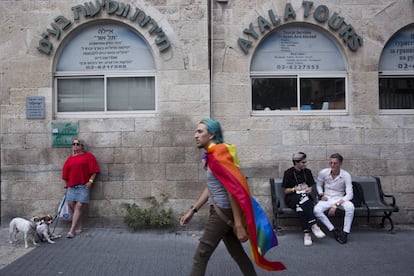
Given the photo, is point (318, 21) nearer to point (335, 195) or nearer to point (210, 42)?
point (210, 42)

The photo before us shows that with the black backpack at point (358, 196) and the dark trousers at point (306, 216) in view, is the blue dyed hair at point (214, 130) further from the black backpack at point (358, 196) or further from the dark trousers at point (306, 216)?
the black backpack at point (358, 196)

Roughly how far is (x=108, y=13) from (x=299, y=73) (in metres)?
3.60

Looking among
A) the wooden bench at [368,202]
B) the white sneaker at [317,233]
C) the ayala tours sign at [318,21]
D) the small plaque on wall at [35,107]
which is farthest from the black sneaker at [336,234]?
the small plaque on wall at [35,107]

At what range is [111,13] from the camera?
812 centimetres

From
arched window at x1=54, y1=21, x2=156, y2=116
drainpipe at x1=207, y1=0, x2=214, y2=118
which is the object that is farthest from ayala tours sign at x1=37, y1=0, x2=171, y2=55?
drainpipe at x1=207, y1=0, x2=214, y2=118

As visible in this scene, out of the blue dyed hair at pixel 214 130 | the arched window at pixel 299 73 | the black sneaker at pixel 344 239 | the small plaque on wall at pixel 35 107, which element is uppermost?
the arched window at pixel 299 73

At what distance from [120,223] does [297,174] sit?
125 inches

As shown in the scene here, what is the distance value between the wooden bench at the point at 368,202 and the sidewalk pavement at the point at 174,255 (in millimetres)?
304

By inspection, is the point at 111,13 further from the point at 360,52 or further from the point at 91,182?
the point at 360,52

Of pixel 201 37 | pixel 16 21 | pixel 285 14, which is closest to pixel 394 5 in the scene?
pixel 285 14

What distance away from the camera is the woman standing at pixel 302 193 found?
7.09 m

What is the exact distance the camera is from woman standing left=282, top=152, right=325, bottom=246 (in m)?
7.09

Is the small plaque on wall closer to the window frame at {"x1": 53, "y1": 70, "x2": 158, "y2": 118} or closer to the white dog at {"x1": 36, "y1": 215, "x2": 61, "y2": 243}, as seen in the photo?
the window frame at {"x1": 53, "y1": 70, "x2": 158, "y2": 118}

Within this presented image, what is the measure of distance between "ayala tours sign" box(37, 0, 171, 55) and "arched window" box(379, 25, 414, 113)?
4.02 metres
